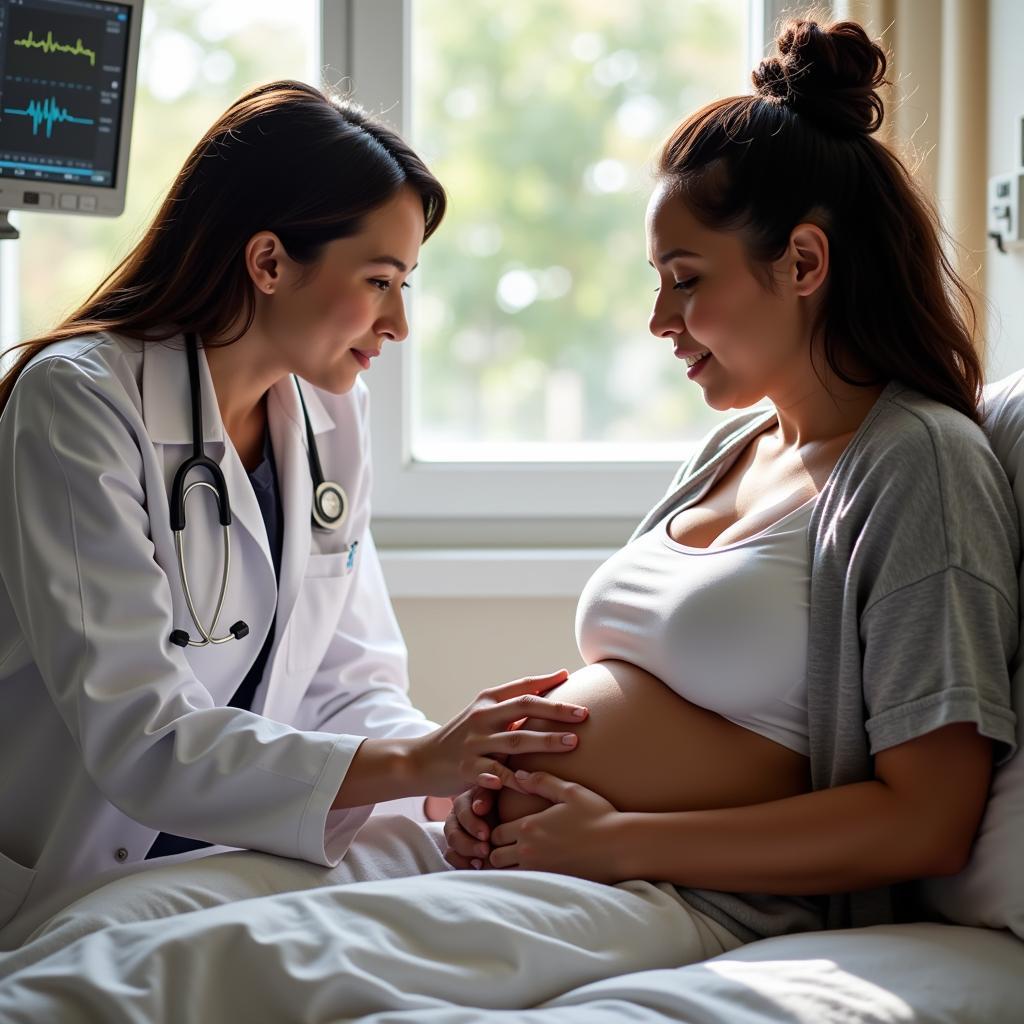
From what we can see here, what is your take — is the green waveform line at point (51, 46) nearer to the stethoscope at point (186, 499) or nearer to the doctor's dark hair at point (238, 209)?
the doctor's dark hair at point (238, 209)

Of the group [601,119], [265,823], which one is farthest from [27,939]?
[601,119]

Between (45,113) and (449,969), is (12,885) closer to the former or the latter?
(449,969)

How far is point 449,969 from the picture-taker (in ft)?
3.55

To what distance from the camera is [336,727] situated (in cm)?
179

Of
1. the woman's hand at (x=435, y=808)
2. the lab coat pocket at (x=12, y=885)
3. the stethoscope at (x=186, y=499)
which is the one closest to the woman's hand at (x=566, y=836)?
the woman's hand at (x=435, y=808)

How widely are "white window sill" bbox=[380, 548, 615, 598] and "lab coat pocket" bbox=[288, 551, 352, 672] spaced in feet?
1.84

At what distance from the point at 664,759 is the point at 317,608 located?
0.61 meters

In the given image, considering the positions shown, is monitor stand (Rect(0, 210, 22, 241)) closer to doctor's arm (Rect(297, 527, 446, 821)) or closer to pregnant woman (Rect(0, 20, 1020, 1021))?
doctor's arm (Rect(297, 527, 446, 821))

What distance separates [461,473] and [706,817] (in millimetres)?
1350

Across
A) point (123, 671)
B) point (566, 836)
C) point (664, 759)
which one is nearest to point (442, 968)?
point (566, 836)

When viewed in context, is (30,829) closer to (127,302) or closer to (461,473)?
(127,302)

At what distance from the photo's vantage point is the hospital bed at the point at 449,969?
3.31 feet

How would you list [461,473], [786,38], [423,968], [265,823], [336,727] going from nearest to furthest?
[423,968], [265,823], [786,38], [336,727], [461,473]

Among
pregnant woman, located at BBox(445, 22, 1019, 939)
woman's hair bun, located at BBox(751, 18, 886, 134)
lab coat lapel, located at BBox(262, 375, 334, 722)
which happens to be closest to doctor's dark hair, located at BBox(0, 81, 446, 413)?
lab coat lapel, located at BBox(262, 375, 334, 722)
